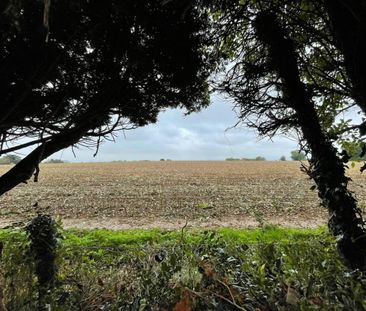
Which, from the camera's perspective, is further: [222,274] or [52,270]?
[52,270]

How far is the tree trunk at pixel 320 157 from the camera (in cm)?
244

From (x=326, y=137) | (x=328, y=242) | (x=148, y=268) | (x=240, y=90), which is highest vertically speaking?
(x=240, y=90)

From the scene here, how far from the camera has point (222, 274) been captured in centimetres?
225

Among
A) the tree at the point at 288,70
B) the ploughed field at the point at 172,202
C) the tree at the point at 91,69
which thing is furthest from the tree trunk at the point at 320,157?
the ploughed field at the point at 172,202

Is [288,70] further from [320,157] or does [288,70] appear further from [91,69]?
[91,69]

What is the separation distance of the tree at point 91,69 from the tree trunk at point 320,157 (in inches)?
27.1

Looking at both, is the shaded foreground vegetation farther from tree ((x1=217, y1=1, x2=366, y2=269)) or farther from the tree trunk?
tree ((x1=217, y1=1, x2=366, y2=269))

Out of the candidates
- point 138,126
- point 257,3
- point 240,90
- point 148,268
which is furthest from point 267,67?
point 148,268

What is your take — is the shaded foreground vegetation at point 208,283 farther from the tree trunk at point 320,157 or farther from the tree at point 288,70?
the tree at point 288,70

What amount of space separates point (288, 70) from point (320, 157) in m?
0.87

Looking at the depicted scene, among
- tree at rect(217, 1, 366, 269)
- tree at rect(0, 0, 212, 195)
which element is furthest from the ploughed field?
tree at rect(0, 0, 212, 195)

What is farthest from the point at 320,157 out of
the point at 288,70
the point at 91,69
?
the point at 91,69

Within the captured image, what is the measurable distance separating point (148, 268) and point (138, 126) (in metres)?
1.25

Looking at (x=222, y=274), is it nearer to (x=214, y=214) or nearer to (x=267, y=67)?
(x=267, y=67)
